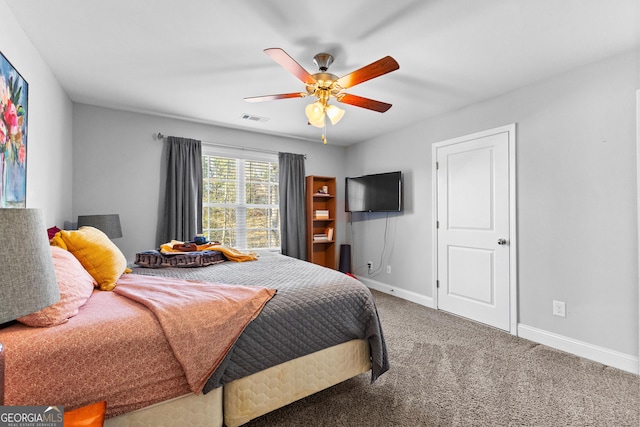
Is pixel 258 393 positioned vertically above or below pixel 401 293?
above

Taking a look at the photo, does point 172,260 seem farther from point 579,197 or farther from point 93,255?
point 579,197

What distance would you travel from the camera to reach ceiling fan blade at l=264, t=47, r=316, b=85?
177 centimetres

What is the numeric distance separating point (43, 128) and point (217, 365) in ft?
8.02

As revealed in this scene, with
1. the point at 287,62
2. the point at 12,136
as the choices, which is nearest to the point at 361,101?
the point at 287,62

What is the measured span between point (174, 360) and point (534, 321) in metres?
3.10

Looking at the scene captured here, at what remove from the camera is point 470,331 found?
3004 mm

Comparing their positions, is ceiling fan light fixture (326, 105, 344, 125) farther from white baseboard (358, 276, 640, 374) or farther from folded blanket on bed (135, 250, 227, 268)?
white baseboard (358, 276, 640, 374)

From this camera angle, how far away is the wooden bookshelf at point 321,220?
4727 millimetres

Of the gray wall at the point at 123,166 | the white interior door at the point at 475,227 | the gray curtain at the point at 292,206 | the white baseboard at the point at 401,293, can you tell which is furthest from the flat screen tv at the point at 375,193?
the gray wall at the point at 123,166

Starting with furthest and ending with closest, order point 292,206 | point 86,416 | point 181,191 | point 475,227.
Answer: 1. point 292,206
2. point 181,191
3. point 475,227
4. point 86,416

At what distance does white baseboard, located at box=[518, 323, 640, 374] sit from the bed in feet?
6.00

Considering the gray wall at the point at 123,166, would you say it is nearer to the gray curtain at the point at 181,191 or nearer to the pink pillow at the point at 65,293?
the gray curtain at the point at 181,191

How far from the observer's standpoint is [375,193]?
442cm

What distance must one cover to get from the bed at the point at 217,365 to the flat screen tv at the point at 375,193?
2327 millimetres
